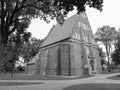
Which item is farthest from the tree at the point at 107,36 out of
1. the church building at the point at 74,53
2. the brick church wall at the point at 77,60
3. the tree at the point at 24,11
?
the tree at the point at 24,11

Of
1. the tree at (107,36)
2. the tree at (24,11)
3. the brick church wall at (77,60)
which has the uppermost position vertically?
the tree at (107,36)

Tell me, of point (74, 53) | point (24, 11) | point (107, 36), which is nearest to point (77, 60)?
point (74, 53)

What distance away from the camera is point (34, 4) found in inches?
407

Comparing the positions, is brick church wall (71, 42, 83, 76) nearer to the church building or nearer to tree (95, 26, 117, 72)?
the church building

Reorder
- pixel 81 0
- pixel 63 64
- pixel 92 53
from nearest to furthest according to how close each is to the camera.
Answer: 1. pixel 81 0
2. pixel 63 64
3. pixel 92 53

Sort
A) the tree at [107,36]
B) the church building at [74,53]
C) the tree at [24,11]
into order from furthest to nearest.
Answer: the tree at [107,36], the church building at [74,53], the tree at [24,11]

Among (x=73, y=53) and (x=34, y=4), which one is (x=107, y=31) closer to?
(x=73, y=53)

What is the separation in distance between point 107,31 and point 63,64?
2857cm

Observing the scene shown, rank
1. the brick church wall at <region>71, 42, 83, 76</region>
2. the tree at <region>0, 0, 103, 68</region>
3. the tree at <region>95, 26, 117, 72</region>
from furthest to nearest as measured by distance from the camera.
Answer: the tree at <region>95, 26, 117, 72</region> < the brick church wall at <region>71, 42, 83, 76</region> < the tree at <region>0, 0, 103, 68</region>

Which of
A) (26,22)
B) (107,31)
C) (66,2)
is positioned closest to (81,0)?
(66,2)

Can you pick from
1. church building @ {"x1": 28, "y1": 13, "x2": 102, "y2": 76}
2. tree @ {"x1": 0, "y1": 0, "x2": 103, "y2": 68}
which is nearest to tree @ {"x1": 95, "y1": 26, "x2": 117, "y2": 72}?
church building @ {"x1": 28, "y1": 13, "x2": 102, "y2": 76}

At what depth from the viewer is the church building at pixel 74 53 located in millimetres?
29923

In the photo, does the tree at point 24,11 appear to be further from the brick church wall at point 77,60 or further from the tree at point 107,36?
the tree at point 107,36

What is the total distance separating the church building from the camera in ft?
98.2
